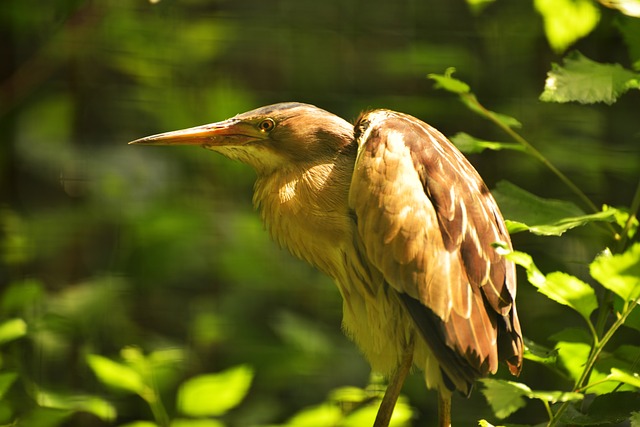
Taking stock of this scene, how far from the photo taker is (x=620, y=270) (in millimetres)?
620

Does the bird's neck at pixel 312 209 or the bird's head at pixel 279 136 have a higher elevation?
the bird's head at pixel 279 136

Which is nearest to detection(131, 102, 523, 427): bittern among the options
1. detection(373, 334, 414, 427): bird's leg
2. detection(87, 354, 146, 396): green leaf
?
detection(373, 334, 414, 427): bird's leg

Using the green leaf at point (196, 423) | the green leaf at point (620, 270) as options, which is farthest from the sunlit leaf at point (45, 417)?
the green leaf at point (620, 270)

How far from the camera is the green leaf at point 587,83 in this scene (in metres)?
0.82

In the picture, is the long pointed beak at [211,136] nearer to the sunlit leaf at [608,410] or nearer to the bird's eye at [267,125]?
the bird's eye at [267,125]

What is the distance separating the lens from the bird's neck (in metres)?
0.83

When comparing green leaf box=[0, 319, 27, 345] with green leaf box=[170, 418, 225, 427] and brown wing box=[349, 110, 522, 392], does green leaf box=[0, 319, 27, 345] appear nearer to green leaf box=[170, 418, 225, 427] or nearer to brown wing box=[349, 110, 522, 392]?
green leaf box=[170, 418, 225, 427]

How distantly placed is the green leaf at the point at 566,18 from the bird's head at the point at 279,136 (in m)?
0.24

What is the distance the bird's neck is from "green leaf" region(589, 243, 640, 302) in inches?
10.9

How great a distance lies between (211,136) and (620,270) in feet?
1.43

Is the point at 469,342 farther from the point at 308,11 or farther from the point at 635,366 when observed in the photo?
the point at 308,11

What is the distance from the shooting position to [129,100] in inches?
54.4

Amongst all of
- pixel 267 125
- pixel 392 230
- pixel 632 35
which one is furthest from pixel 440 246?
pixel 632 35

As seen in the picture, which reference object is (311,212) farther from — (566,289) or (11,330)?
(11,330)
